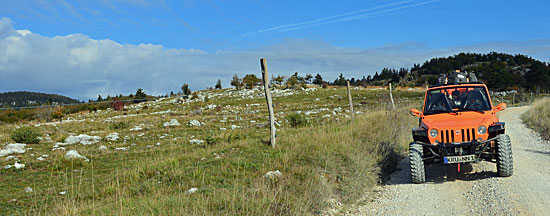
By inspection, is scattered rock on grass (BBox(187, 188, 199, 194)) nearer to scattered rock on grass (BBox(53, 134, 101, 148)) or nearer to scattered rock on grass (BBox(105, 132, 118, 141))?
scattered rock on grass (BBox(53, 134, 101, 148))

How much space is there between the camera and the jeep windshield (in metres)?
9.66

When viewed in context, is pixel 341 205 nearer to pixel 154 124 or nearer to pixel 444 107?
pixel 444 107

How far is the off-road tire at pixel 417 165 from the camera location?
8.45 meters

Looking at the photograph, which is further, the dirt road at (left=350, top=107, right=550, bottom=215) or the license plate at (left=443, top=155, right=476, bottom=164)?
the license plate at (left=443, top=155, right=476, bottom=164)

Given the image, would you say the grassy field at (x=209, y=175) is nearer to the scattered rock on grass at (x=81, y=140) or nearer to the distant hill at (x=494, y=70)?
the scattered rock on grass at (x=81, y=140)

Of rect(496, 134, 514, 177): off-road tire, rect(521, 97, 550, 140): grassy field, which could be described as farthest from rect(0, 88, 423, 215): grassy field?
rect(521, 97, 550, 140): grassy field

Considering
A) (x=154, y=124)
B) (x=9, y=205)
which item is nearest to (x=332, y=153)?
(x=9, y=205)

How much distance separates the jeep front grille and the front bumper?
3.9 inches

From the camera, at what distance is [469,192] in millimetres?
7664

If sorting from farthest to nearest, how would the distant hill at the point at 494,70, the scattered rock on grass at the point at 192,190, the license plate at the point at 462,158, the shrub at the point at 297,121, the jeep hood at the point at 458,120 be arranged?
the distant hill at the point at 494,70, the shrub at the point at 297,121, the jeep hood at the point at 458,120, the license plate at the point at 462,158, the scattered rock on grass at the point at 192,190

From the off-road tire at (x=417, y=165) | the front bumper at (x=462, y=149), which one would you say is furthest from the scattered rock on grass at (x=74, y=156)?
the front bumper at (x=462, y=149)

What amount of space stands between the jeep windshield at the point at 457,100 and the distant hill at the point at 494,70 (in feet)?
137

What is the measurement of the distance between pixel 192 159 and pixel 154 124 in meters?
11.6

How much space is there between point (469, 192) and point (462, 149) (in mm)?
1027
